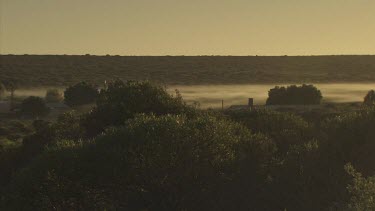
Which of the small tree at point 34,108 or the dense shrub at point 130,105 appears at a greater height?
the dense shrub at point 130,105

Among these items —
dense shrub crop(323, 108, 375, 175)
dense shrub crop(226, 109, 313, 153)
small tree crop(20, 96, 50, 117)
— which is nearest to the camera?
dense shrub crop(323, 108, 375, 175)

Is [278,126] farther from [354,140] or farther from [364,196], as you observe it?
[364,196]

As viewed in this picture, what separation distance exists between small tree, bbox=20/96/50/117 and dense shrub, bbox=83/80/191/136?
5236 centimetres

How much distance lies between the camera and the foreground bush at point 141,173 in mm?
21781

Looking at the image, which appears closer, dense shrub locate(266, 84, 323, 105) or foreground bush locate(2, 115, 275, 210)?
foreground bush locate(2, 115, 275, 210)

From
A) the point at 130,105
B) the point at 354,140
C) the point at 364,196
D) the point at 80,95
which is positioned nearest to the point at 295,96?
the point at 80,95

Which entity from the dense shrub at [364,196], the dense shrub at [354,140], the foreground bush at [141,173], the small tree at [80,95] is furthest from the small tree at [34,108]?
the dense shrub at [364,196]

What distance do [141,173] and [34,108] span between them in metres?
65.6

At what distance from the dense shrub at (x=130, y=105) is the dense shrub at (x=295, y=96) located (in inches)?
2628

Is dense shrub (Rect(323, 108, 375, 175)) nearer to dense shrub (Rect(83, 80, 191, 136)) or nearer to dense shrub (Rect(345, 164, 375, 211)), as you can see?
dense shrub (Rect(83, 80, 191, 136))

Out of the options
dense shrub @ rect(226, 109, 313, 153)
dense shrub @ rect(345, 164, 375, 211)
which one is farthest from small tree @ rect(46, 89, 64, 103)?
dense shrub @ rect(345, 164, 375, 211)

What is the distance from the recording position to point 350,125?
93.6 ft

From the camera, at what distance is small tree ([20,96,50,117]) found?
85000 mm

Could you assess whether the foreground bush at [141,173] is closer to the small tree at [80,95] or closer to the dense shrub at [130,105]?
the dense shrub at [130,105]
